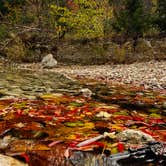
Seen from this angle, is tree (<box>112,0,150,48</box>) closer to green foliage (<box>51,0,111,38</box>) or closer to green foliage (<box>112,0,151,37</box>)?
green foliage (<box>112,0,151,37</box>)

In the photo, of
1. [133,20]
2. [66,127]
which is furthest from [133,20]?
[66,127]

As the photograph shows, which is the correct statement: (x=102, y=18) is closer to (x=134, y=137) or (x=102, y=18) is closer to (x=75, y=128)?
(x=75, y=128)

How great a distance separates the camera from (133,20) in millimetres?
23750

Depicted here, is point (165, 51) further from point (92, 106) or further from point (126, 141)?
point (126, 141)

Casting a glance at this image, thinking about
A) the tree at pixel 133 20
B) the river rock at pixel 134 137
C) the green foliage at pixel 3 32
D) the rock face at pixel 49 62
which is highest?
the tree at pixel 133 20

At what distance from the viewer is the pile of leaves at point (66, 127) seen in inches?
179

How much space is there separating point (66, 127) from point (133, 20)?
743 inches

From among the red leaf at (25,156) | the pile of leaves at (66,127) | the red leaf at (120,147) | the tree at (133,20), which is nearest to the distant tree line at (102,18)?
the tree at (133,20)

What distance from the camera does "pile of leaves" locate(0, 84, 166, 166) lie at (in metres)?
4.56

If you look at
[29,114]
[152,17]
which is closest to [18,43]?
[152,17]

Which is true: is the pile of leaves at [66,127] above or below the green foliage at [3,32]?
below

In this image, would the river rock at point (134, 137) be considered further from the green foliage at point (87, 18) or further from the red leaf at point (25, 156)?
the green foliage at point (87, 18)

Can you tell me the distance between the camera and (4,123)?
18.9ft

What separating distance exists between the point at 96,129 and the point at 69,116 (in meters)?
0.94
